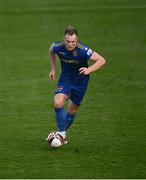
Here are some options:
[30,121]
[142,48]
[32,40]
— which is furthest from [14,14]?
[30,121]

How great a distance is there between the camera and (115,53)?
19.5 m

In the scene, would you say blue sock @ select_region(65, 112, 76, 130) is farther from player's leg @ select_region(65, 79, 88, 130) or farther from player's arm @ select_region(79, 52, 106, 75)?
player's arm @ select_region(79, 52, 106, 75)

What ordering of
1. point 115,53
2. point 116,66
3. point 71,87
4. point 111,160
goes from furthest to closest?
point 115,53, point 116,66, point 71,87, point 111,160

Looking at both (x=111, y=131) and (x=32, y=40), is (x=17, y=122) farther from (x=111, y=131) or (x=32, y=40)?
(x=32, y=40)

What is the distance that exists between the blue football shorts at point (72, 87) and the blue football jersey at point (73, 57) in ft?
0.30

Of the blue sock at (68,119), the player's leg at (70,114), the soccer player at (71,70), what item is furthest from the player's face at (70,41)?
the blue sock at (68,119)

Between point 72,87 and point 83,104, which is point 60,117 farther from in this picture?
point 83,104

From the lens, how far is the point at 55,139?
1112 cm

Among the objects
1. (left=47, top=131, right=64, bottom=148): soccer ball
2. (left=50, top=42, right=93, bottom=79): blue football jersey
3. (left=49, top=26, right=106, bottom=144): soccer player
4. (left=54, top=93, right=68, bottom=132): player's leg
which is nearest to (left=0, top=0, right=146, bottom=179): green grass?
(left=47, top=131, right=64, bottom=148): soccer ball

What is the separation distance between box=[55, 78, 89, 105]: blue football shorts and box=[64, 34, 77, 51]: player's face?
632 millimetres

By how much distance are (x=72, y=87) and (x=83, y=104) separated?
9.13 ft

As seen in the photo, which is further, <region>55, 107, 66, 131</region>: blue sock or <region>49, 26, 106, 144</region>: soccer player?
<region>55, 107, 66, 131</region>: blue sock

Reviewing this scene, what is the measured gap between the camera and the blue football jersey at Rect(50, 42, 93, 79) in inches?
437

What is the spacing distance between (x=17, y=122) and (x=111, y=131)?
6.00 ft
